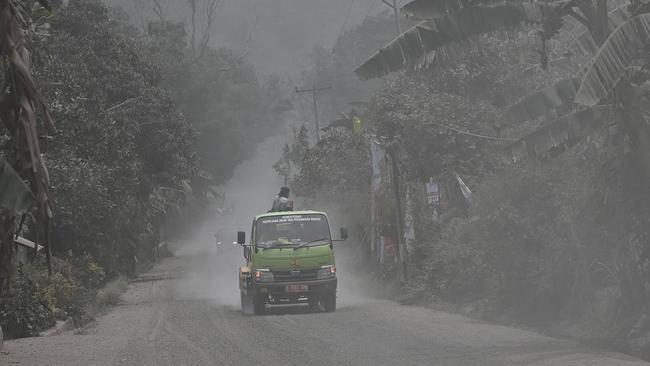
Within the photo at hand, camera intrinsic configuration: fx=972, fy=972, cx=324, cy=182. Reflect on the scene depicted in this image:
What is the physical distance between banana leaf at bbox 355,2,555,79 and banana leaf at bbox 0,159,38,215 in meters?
9.53

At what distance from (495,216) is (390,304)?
5749 millimetres

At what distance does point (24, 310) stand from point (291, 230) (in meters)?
5.98

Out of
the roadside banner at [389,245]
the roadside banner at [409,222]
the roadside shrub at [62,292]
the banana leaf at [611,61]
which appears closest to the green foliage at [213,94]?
the roadside banner at [389,245]

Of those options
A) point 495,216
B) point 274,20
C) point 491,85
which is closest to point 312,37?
point 274,20

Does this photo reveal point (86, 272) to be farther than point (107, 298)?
Yes

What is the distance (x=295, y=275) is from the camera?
69.8ft

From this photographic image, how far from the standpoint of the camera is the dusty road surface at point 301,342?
44.6 ft

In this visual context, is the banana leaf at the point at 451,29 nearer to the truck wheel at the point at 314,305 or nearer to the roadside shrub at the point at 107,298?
the truck wheel at the point at 314,305

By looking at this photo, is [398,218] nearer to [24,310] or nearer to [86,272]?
[86,272]

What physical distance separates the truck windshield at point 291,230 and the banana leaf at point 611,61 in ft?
32.3

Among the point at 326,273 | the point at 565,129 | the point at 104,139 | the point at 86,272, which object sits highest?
the point at 104,139

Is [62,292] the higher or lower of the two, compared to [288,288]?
higher

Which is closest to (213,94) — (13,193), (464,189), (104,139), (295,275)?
(104,139)

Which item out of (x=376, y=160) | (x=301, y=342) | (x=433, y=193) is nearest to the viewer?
(x=301, y=342)
